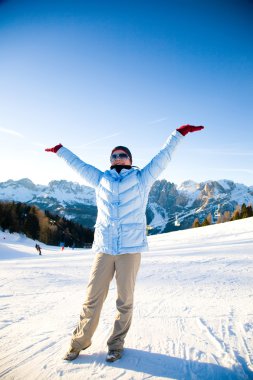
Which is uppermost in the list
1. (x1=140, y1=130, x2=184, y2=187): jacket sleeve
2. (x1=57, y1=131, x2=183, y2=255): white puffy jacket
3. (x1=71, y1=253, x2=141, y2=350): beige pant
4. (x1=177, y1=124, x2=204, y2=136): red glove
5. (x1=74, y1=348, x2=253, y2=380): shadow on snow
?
(x1=177, y1=124, x2=204, y2=136): red glove

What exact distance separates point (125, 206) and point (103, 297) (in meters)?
1.00

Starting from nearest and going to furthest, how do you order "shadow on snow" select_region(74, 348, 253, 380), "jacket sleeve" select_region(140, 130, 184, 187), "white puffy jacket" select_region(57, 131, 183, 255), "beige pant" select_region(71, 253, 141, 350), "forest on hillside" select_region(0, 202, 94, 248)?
"shadow on snow" select_region(74, 348, 253, 380)
"beige pant" select_region(71, 253, 141, 350)
"white puffy jacket" select_region(57, 131, 183, 255)
"jacket sleeve" select_region(140, 130, 184, 187)
"forest on hillside" select_region(0, 202, 94, 248)

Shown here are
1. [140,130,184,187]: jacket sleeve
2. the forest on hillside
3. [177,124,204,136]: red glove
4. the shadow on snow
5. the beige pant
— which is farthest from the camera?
the forest on hillside

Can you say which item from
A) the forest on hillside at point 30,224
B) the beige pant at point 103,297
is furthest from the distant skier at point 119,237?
the forest on hillside at point 30,224

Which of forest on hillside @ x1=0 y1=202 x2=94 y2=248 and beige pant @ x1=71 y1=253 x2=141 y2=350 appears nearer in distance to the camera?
beige pant @ x1=71 y1=253 x2=141 y2=350

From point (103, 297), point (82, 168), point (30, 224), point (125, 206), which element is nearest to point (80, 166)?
point (82, 168)

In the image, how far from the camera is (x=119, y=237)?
262cm

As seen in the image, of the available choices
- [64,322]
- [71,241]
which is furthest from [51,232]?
[64,322]

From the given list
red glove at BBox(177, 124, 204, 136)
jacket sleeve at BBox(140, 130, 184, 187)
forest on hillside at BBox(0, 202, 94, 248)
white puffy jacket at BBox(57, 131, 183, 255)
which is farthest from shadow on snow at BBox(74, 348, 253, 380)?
forest on hillside at BBox(0, 202, 94, 248)

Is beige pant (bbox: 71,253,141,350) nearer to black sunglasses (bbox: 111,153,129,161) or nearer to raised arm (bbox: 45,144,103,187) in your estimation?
raised arm (bbox: 45,144,103,187)

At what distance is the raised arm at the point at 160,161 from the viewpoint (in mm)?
2787

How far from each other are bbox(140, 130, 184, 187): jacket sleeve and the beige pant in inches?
34.0

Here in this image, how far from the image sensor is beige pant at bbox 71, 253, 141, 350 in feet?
8.29

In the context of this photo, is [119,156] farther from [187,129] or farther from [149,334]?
[149,334]
